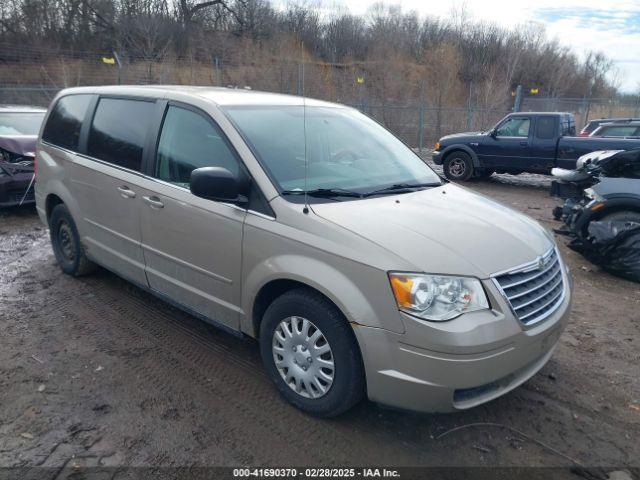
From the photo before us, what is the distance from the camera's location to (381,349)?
8.36 ft

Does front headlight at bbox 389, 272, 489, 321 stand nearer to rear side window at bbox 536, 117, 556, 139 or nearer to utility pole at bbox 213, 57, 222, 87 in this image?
rear side window at bbox 536, 117, 556, 139

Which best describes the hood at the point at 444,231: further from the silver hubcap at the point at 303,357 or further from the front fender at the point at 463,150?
the front fender at the point at 463,150

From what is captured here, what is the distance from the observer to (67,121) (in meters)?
4.90

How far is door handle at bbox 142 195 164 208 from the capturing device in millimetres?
3609

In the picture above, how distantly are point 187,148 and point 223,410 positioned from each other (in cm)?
→ 181

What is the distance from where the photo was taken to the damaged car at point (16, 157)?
24.2ft

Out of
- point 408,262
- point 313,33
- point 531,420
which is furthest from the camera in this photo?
point 313,33

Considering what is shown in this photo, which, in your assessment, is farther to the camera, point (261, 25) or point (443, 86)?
point (261, 25)

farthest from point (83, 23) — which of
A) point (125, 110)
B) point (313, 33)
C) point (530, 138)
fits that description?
point (125, 110)

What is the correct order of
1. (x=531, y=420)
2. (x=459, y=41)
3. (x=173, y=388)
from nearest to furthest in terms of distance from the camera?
(x=531, y=420) < (x=173, y=388) < (x=459, y=41)

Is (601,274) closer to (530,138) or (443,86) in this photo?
(530,138)

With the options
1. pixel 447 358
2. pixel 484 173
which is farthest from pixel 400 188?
Result: pixel 484 173

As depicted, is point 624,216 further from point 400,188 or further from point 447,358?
point 447,358

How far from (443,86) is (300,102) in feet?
84.3
